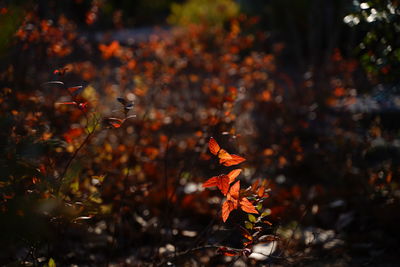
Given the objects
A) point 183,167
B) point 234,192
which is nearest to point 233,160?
point 234,192

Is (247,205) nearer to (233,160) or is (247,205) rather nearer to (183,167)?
(233,160)

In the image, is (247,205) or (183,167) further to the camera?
(183,167)

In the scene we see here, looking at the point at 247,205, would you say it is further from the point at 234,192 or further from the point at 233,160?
the point at 233,160

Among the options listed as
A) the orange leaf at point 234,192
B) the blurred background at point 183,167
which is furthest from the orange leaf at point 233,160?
the blurred background at point 183,167

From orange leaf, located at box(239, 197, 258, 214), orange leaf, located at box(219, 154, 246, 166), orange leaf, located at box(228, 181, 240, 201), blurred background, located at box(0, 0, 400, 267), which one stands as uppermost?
orange leaf, located at box(219, 154, 246, 166)

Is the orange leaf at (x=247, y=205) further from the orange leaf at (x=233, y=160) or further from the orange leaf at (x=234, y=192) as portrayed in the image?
the orange leaf at (x=233, y=160)

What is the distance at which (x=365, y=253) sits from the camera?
3061 mm

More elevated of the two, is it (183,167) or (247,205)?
(247,205)

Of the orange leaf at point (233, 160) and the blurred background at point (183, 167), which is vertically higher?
the orange leaf at point (233, 160)

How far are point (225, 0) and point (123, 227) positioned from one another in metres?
10.8

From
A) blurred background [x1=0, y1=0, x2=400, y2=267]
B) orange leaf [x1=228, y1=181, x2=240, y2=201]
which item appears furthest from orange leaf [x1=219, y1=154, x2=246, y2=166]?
blurred background [x1=0, y1=0, x2=400, y2=267]

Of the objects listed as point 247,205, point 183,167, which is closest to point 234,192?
point 247,205

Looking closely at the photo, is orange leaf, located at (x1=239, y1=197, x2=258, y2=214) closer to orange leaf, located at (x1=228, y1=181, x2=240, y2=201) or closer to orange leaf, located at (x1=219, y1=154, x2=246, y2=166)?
orange leaf, located at (x1=228, y1=181, x2=240, y2=201)

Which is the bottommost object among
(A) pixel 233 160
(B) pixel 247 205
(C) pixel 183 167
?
(C) pixel 183 167
